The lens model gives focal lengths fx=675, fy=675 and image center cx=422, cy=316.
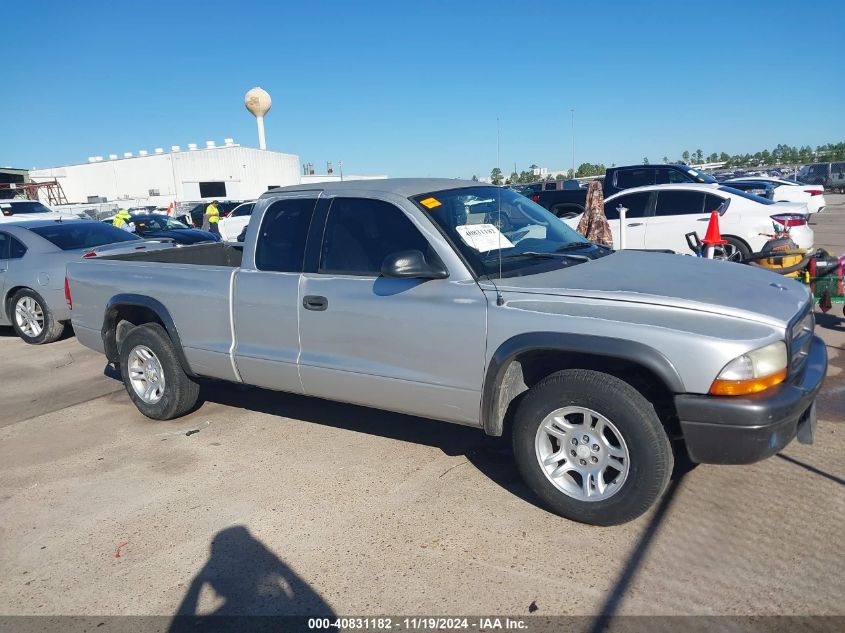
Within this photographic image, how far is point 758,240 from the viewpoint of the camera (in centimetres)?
1023

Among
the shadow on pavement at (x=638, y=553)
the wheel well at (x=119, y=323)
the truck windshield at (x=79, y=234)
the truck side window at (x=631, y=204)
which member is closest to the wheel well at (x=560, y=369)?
the shadow on pavement at (x=638, y=553)

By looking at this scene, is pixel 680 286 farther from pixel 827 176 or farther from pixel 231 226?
pixel 827 176

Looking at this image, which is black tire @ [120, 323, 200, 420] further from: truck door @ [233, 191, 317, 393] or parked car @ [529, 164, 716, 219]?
parked car @ [529, 164, 716, 219]

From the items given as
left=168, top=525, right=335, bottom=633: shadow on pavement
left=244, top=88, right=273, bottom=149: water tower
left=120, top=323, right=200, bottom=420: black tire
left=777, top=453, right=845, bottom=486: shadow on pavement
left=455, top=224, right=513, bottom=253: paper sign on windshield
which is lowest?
left=168, top=525, right=335, bottom=633: shadow on pavement

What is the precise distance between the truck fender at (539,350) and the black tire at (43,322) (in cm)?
706

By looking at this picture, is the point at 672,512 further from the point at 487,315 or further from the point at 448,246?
the point at 448,246

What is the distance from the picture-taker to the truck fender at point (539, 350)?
3.19 m

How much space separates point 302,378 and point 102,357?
15.3ft

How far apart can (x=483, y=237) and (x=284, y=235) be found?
1.46 metres

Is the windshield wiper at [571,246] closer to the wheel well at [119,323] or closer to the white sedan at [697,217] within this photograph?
the wheel well at [119,323]

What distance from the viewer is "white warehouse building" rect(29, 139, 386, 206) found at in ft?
182

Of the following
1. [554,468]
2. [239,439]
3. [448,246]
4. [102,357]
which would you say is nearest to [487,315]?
[448,246]

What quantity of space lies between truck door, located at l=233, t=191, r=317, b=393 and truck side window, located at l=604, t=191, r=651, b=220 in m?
8.10

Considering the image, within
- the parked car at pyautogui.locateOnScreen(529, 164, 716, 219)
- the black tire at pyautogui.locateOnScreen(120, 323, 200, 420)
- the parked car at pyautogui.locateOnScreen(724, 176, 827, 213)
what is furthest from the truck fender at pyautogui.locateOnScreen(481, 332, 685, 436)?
the parked car at pyautogui.locateOnScreen(724, 176, 827, 213)
